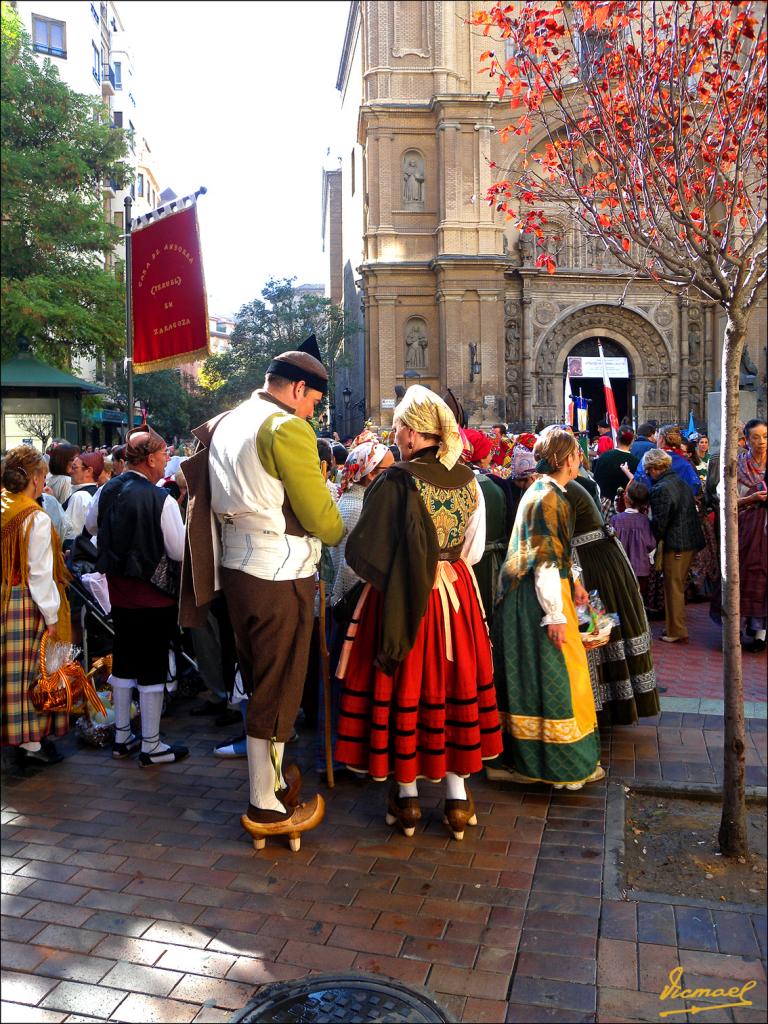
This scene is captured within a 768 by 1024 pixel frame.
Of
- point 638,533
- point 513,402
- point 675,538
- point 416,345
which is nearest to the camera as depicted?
point 675,538

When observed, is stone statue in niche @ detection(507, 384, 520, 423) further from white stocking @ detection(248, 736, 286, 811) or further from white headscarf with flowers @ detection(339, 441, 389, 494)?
white stocking @ detection(248, 736, 286, 811)

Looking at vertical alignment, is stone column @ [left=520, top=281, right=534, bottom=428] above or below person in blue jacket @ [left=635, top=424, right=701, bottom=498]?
above

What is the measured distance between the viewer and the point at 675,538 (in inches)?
331

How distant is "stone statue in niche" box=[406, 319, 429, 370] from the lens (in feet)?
97.5

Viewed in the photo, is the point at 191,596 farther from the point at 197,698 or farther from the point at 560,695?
the point at 197,698

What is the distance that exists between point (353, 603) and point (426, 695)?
685 mm

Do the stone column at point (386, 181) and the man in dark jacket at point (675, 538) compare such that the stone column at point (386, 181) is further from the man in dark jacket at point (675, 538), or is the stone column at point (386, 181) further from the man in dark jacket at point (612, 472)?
the man in dark jacket at point (675, 538)

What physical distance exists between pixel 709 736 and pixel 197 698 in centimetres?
373

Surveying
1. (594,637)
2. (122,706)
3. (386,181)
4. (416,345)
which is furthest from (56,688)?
(386,181)

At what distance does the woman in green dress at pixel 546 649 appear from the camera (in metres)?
4.44

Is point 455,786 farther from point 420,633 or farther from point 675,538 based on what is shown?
point 675,538

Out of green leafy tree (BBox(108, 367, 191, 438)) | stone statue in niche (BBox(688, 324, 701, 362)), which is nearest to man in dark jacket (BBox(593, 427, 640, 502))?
stone statue in niche (BBox(688, 324, 701, 362))

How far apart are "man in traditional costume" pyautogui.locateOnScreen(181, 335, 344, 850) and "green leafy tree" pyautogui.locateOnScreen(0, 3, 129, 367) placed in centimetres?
1411

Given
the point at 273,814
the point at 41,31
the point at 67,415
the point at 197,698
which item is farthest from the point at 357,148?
the point at 273,814
